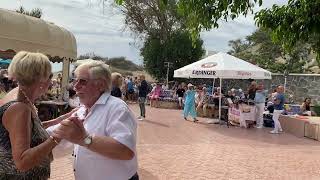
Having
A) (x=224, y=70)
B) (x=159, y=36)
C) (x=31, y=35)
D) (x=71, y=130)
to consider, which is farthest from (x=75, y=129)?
(x=159, y=36)

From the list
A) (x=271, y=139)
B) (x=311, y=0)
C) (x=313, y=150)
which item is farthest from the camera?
(x=271, y=139)

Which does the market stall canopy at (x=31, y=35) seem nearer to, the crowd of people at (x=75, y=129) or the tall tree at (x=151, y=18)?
the crowd of people at (x=75, y=129)

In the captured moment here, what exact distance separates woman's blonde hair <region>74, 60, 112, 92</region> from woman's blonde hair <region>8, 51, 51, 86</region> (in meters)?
0.27

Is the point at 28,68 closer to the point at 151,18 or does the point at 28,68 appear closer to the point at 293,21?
the point at 293,21

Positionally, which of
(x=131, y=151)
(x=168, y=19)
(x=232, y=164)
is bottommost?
(x=232, y=164)

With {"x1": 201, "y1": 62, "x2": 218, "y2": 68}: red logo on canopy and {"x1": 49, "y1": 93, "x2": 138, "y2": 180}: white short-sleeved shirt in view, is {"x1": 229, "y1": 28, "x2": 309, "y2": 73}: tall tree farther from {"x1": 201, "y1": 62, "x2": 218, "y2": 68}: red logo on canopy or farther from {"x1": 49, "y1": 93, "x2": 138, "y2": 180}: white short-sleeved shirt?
{"x1": 49, "y1": 93, "x2": 138, "y2": 180}: white short-sleeved shirt

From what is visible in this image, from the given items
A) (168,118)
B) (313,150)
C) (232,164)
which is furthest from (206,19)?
(168,118)

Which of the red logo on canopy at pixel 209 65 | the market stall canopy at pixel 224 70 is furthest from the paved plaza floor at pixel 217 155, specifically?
the red logo on canopy at pixel 209 65

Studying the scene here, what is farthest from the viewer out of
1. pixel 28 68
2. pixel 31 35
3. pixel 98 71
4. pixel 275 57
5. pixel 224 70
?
pixel 275 57

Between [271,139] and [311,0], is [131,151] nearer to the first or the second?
[311,0]

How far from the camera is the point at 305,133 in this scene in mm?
17188

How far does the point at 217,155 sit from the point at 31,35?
16.7 feet

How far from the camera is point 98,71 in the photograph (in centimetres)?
326

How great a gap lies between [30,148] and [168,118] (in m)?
17.7
